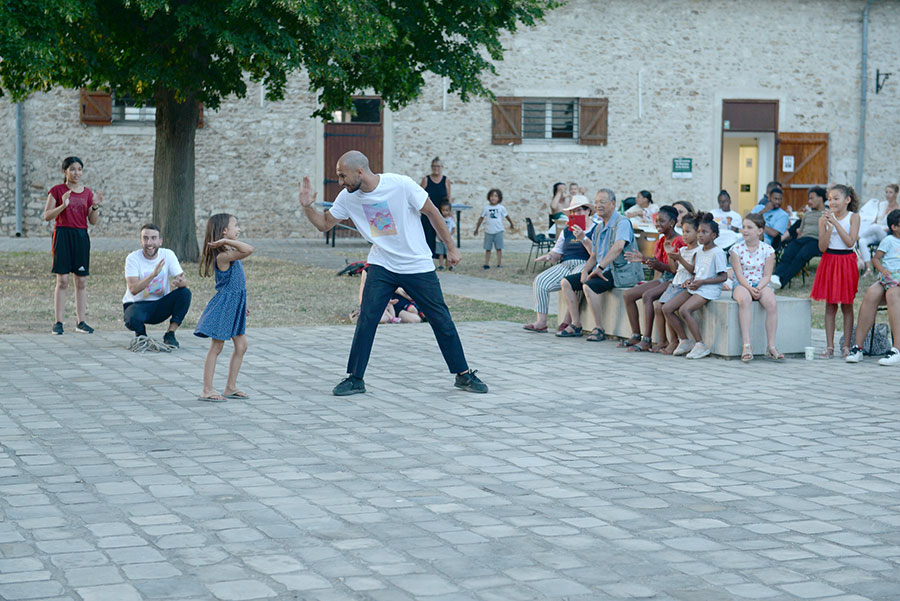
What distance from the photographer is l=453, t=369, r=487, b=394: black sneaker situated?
854cm

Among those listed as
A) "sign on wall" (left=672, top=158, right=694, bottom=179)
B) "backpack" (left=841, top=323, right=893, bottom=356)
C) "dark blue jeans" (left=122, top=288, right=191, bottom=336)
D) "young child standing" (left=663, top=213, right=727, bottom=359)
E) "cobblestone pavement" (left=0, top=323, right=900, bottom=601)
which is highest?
"sign on wall" (left=672, top=158, right=694, bottom=179)

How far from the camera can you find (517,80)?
27.7 metres

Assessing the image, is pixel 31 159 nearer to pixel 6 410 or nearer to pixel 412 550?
pixel 6 410

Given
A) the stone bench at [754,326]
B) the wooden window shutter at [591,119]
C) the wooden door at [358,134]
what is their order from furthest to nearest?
1. the wooden window shutter at [591,119]
2. the wooden door at [358,134]
3. the stone bench at [754,326]

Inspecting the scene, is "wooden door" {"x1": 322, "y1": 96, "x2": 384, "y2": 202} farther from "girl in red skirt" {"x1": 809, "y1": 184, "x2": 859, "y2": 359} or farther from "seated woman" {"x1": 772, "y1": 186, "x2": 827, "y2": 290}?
"girl in red skirt" {"x1": 809, "y1": 184, "x2": 859, "y2": 359}

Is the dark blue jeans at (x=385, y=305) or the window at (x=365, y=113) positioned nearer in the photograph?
the dark blue jeans at (x=385, y=305)

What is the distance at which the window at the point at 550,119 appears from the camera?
2803 centimetres

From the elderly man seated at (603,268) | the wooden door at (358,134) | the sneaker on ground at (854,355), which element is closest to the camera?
the sneaker on ground at (854,355)

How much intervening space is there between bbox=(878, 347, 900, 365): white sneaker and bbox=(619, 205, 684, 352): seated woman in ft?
6.11

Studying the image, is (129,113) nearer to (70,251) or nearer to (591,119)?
(591,119)

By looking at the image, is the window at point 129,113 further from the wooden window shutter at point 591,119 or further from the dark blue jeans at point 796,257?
the dark blue jeans at point 796,257

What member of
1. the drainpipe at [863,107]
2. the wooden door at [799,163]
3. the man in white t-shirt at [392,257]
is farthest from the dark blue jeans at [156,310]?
the drainpipe at [863,107]

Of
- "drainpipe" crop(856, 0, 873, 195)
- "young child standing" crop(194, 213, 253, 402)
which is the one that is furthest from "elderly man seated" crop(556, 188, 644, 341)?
"drainpipe" crop(856, 0, 873, 195)

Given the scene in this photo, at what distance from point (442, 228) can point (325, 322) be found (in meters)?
4.87
